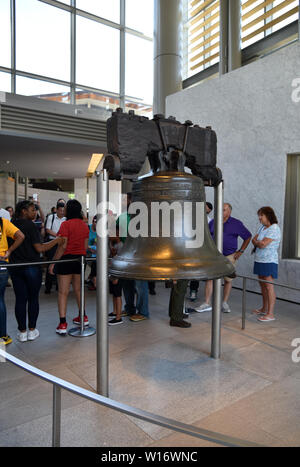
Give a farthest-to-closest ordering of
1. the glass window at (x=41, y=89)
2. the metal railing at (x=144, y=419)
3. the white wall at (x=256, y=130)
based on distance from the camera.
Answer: the glass window at (x=41, y=89) < the white wall at (x=256, y=130) < the metal railing at (x=144, y=419)

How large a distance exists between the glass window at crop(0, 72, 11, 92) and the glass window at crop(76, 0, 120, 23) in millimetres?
4031

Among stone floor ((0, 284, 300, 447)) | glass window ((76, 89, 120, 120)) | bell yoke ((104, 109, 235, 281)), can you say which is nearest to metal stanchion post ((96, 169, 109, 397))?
stone floor ((0, 284, 300, 447))

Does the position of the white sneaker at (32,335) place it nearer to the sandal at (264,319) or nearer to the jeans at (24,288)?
the jeans at (24,288)

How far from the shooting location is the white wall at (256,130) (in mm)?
5625

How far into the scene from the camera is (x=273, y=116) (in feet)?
19.1

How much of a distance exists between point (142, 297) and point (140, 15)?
509 inches

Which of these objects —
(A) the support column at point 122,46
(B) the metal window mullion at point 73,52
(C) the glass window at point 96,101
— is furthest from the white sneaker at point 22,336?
(A) the support column at point 122,46

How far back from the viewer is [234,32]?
23.6ft

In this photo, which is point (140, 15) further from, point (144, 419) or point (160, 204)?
point (144, 419)

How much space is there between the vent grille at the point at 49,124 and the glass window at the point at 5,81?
218 cm

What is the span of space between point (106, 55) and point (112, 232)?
10.4 meters

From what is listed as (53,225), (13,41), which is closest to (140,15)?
(13,41)

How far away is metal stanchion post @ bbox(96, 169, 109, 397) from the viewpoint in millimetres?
2570
